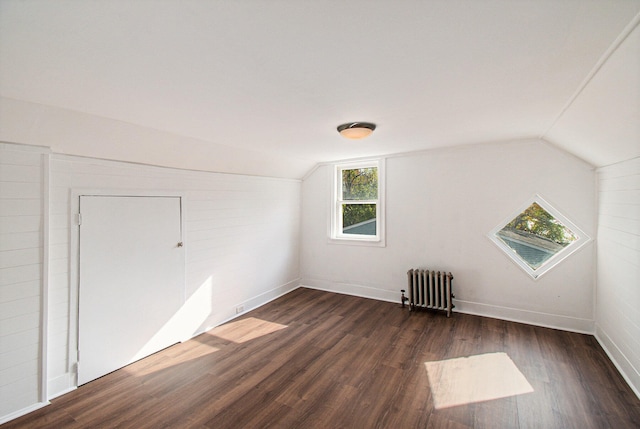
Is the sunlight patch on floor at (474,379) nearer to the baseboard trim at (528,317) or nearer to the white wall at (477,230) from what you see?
the baseboard trim at (528,317)

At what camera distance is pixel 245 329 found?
3650 millimetres

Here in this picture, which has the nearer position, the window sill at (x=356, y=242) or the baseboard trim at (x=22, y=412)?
the baseboard trim at (x=22, y=412)

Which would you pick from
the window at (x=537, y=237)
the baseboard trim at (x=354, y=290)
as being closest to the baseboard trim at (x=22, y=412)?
the baseboard trim at (x=354, y=290)

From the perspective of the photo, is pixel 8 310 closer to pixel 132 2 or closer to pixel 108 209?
pixel 108 209

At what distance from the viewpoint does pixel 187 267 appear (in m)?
3.39

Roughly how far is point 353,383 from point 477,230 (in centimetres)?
270

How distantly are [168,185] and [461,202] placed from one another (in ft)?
12.6

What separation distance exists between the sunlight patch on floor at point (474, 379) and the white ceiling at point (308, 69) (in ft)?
7.10

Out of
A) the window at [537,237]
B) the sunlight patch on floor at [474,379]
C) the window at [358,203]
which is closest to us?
the sunlight patch on floor at [474,379]

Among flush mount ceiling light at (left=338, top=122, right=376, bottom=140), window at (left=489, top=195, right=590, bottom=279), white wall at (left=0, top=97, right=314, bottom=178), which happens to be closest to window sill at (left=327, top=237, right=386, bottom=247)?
window at (left=489, top=195, right=590, bottom=279)

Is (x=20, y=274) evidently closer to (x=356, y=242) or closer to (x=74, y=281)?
(x=74, y=281)

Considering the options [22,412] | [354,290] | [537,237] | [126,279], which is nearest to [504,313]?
[537,237]

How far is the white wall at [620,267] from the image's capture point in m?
2.40

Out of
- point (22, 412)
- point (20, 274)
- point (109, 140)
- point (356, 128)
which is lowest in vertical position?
point (22, 412)
